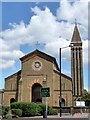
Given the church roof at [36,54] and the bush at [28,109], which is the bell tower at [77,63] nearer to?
the church roof at [36,54]

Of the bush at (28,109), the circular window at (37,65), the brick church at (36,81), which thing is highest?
the circular window at (37,65)

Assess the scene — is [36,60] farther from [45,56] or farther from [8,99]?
[8,99]

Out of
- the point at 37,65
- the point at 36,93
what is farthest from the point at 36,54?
the point at 36,93

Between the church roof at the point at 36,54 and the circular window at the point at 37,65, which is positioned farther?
the church roof at the point at 36,54

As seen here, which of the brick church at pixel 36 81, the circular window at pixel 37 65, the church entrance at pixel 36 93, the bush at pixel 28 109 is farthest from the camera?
the church entrance at pixel 36 93

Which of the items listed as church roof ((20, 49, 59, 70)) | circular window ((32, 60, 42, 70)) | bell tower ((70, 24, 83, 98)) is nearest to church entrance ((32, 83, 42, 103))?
circular window ((32, 60, 42, 70))

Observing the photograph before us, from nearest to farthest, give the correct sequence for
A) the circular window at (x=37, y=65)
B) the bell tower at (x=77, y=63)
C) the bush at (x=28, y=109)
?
the bush at (x=28, y=109), the circular window at (x=37, y=65), the bell tower at (x=77, y=63)

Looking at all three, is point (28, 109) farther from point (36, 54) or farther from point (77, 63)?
point (77, 63)

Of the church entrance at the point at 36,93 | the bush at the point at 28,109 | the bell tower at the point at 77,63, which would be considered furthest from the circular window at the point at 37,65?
the bell tower at the point at 77,63

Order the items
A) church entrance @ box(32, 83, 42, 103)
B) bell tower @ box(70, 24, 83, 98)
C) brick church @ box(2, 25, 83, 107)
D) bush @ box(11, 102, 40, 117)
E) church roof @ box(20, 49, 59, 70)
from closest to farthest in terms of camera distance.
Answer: bush @ box(11, 102, 40, 117), brick church @ box(2, 25, 83, 107), church entrance @ box(32, 83, 42, 103), church roof @ box(20, 49, 59, 70), bell tower @ box(70, 24, 83, 98)

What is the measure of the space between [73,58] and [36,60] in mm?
35462

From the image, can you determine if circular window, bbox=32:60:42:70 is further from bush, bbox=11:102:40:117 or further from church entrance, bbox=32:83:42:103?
bush, bbox=11:102:40:117

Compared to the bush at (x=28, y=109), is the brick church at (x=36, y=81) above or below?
above

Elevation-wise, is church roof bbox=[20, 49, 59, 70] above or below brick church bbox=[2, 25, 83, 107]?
above
